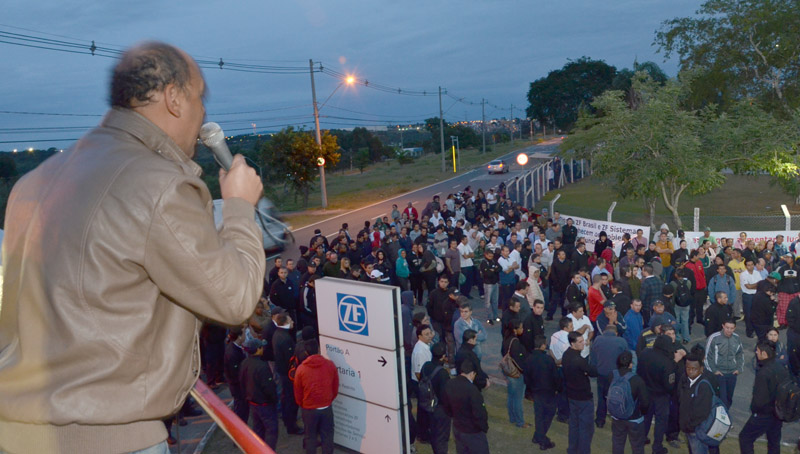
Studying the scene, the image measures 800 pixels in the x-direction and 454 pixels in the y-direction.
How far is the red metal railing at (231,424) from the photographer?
130 cm

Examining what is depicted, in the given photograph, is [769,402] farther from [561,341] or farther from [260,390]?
[260,390]

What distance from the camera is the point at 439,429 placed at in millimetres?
8117

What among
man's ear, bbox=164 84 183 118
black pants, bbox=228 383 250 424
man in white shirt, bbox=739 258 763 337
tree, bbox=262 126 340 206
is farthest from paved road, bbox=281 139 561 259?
man's ear, bbox=164 84 183 118

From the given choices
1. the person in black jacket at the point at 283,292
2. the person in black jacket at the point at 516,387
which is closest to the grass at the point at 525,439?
the person in black jacket at the point at 516,387

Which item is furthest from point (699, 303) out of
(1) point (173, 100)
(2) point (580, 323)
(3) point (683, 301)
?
(1) point (173, 100)

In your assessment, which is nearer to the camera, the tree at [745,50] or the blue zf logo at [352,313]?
the blue zf logo at [352,313]

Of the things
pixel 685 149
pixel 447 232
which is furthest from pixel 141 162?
pixel 685 149

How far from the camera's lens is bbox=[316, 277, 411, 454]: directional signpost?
7.56m

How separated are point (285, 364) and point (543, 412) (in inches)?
147

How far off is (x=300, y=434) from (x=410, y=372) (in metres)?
1.90

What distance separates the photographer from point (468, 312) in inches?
396

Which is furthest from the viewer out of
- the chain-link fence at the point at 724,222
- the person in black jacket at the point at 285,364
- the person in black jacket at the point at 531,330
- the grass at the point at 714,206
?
the grass at the point at 714,206

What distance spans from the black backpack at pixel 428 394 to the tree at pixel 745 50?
25025 millimetres

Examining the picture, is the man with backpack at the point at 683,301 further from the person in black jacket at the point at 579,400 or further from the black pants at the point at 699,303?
the person in black jacket at the point at 579,400
